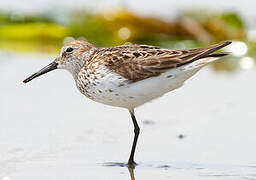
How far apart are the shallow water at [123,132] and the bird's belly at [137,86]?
0.67m

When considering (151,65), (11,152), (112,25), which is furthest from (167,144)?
(112,25)

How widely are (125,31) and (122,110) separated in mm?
3802

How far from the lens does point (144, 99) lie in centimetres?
716

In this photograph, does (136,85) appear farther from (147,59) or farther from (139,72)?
(147,59)

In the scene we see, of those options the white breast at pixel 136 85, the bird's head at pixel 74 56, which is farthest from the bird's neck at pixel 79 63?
the white breast at pixel 136 85

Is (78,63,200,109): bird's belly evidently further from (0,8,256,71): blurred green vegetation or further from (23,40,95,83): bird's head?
(0,8,256,71): blurred green vegetation

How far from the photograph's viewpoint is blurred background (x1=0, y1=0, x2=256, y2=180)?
7.13m

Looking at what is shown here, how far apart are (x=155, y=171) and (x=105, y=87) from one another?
3.19 feet

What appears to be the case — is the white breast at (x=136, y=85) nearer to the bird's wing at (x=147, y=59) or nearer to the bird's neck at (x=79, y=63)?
the bird's wing at (x=147, y=59)

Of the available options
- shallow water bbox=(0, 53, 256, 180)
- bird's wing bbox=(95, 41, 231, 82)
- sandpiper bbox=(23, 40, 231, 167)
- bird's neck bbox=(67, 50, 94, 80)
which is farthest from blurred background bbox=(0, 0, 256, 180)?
bird's wing bbox=(95, 41, 231, 82)

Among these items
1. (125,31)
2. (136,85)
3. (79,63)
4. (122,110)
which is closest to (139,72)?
(136,85)

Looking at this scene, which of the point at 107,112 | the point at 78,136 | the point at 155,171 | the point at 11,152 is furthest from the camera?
the point at 107,112

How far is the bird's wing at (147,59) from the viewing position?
7.01m

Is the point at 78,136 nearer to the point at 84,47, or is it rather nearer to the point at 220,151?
the point at 84,47
